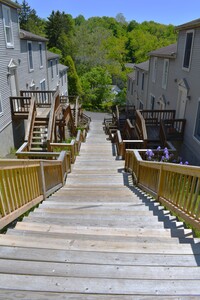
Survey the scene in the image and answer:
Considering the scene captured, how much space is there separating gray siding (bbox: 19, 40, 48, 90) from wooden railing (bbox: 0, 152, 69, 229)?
10361 millimetres

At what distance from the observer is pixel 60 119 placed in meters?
14.6

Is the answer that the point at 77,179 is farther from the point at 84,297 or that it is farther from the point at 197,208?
the point at 84,297

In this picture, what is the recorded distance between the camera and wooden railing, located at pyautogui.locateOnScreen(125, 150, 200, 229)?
3.62 m

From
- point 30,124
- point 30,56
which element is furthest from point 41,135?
point 30,56

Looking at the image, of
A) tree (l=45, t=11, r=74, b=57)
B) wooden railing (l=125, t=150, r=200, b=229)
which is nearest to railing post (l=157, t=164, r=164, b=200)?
wooden railing (l=125, t=150, r=200, b=229)

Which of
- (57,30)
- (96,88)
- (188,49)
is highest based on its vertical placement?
(57,30)

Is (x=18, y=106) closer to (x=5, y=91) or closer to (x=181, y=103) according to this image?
(x=5, y=91)

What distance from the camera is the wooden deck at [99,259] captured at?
2.20 metres

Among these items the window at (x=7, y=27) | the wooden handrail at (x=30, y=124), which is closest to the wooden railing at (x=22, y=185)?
the wooden handrail at (x=30, y=124)

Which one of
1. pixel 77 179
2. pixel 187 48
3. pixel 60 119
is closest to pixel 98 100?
pixel 60 119

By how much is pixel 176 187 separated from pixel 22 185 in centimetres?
283

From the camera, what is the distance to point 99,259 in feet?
8.70

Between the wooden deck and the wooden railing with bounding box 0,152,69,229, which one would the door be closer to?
the wooden railing with bounding box 0,152,69,229

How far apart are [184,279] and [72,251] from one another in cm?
122
